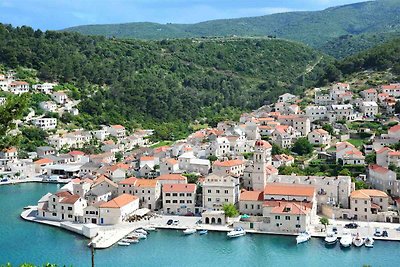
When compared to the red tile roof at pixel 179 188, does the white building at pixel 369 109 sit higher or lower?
higher

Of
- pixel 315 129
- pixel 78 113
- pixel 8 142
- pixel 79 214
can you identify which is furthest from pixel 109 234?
pixel 78 113

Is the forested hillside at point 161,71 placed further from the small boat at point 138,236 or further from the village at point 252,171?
the small boat at point 138,236

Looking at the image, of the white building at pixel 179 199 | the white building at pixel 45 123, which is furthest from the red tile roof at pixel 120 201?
the white building at pixel 45 123

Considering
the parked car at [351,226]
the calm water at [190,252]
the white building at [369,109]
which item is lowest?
the calm water at [190,252]

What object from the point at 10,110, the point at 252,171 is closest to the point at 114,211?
the point at 252,171

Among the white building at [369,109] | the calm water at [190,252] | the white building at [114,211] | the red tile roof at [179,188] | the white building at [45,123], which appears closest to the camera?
the calm water at [190,252]

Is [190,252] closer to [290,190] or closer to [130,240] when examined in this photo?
[130,240]

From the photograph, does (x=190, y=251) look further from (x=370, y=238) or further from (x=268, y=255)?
(x=370, y=238)

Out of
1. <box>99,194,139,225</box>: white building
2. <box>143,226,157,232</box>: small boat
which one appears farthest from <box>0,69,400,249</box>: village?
<box>143,226,157,232</box>: small boat
